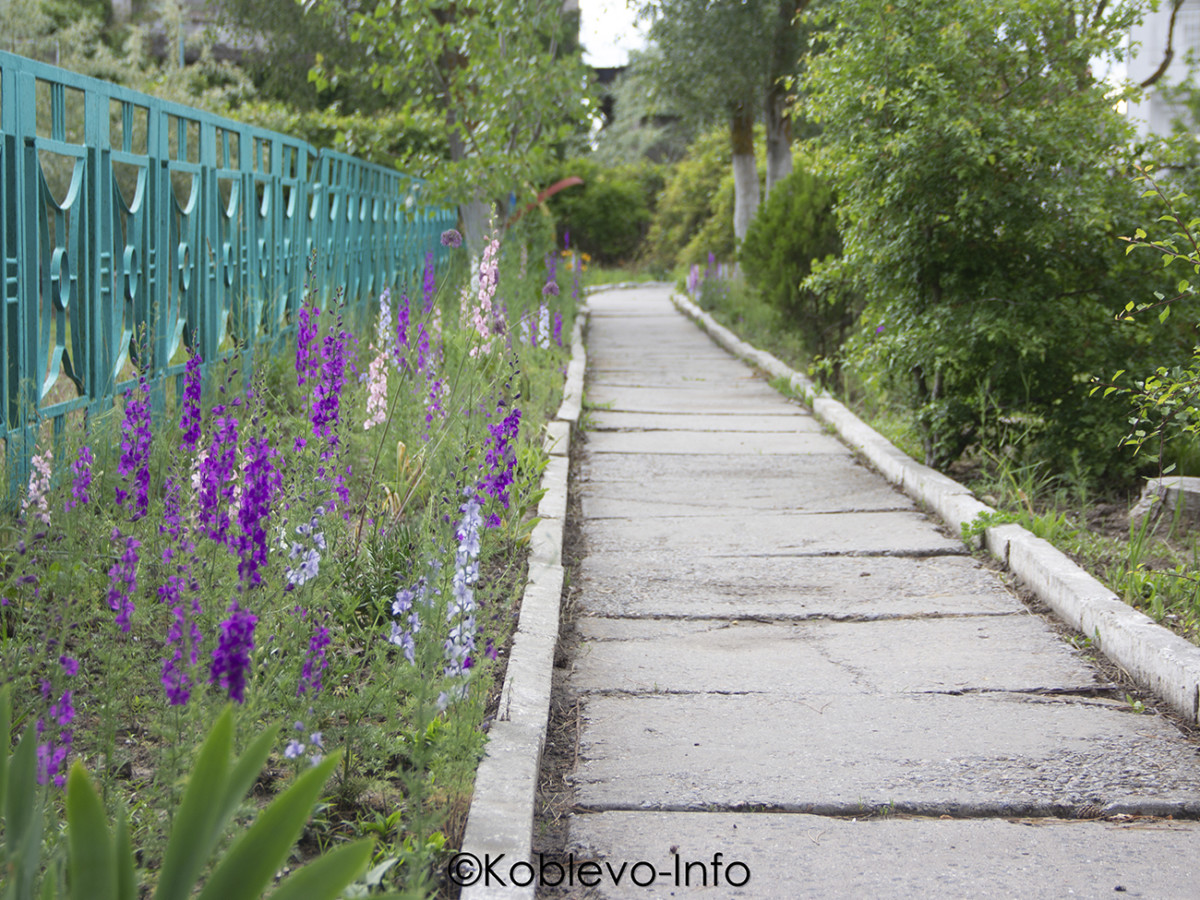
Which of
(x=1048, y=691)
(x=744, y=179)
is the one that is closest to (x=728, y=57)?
(x=744, y=179)

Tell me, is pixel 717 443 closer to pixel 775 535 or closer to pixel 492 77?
pixel 775 535

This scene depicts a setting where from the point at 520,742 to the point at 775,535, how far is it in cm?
244

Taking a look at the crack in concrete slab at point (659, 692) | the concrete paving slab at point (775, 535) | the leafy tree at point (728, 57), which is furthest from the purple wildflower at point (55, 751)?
the leafy tree at point (728, 57)

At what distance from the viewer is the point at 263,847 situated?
135 cm

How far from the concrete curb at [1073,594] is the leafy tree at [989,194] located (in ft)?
1.33

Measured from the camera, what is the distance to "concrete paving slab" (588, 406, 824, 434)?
732 centimetres

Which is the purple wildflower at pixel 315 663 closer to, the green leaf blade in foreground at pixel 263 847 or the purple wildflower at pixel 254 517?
the purple wildflower at pixel 254 517

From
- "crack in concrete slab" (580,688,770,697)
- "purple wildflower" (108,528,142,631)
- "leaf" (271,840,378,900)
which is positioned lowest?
"crack in concrete slab" (580,688,770,697)

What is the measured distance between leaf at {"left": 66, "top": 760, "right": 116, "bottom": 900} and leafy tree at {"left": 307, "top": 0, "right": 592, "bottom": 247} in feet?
30.3

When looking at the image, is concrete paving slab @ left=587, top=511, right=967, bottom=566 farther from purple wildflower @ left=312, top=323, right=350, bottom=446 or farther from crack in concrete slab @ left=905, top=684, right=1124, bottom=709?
purple wildflower @ left=312, top=323, right=350, bottom=446

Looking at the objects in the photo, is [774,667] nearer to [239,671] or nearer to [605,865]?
[605,865]

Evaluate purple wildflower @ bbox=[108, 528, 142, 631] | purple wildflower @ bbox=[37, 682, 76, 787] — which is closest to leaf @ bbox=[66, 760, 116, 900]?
purple wildflower @ bbox=[37, 682, 76, 787]

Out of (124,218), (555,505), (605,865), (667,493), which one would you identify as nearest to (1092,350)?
(667,493)

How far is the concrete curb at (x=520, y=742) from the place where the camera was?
84.0 inches
